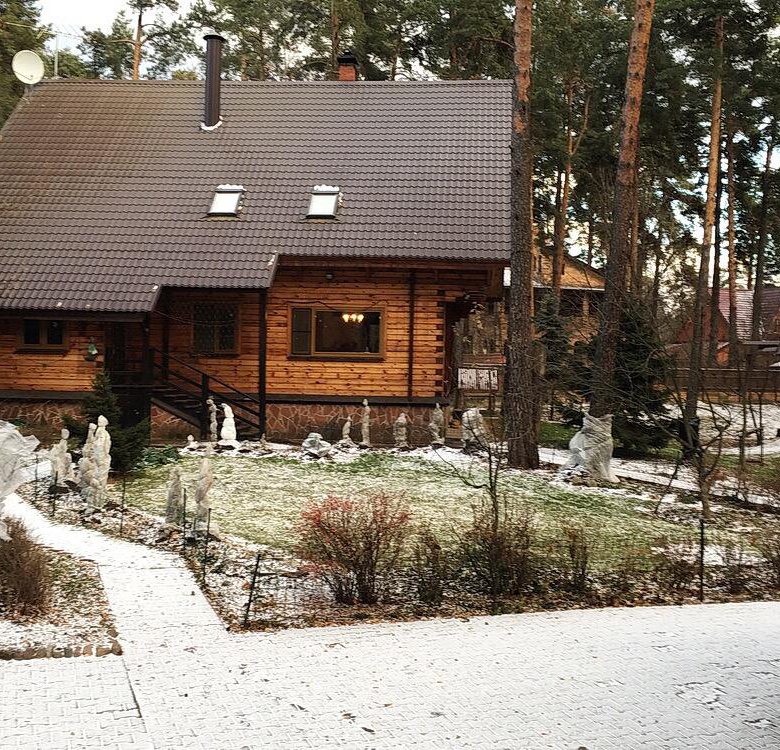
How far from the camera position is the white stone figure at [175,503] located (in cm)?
937

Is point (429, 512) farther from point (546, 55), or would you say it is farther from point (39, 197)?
point (546, 55)

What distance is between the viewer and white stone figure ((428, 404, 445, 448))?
16.4 m

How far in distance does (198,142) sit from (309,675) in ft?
53.7

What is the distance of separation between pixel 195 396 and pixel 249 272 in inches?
105

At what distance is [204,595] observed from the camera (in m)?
Result: 7.26

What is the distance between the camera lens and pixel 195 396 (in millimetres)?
16875

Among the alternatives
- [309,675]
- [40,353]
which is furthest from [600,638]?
[40,353]

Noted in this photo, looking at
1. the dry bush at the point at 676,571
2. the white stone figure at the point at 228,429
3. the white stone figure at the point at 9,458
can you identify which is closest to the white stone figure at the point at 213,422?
the white stone figure at the point at 228,429

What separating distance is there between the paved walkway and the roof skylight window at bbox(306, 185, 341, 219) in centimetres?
1176

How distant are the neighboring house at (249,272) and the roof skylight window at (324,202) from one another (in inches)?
1.8

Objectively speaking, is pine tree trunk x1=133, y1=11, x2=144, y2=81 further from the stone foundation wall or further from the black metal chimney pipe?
the stone foundation wall

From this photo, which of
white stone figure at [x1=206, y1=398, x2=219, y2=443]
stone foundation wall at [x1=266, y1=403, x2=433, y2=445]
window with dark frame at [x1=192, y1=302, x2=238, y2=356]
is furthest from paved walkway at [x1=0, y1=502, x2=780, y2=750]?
window with dark frame at [x1=192, y1=302, x2=238, y2=356]

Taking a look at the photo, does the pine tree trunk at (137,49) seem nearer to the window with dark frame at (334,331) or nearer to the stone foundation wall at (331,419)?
the window with dark frame at (334,331)

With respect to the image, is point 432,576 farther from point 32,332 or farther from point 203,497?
point 32,332
